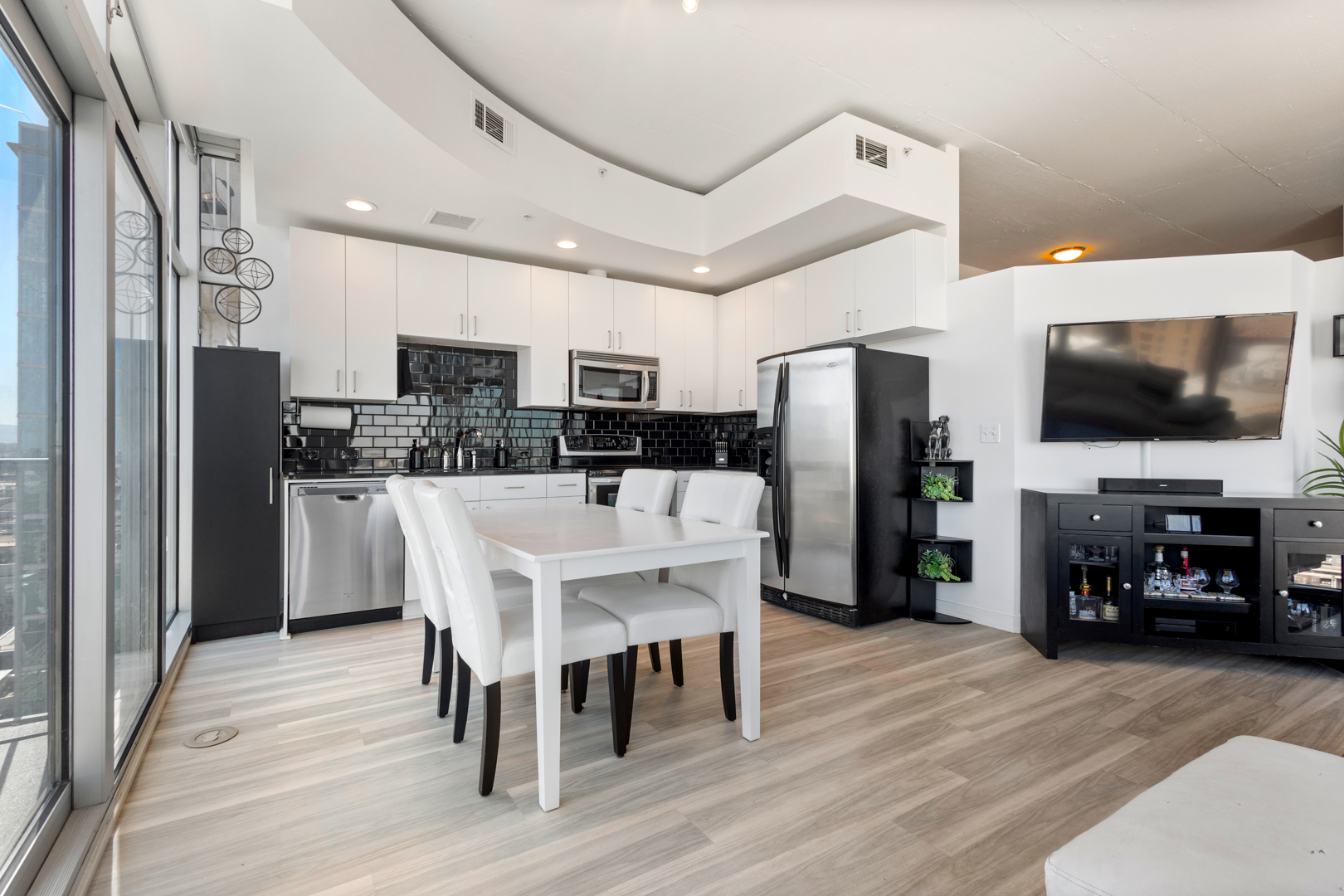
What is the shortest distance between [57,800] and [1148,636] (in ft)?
13.6

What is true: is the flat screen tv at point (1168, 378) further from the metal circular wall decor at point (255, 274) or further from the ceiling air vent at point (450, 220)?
the metal circular wall decor at point (255, 274)

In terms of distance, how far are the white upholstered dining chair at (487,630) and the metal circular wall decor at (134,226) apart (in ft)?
4.47

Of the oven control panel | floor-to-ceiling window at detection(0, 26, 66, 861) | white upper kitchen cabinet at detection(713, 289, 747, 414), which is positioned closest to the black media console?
white upper kitchen cabinet at detection(713, 289, 747, 414)

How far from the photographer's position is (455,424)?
4.69 m

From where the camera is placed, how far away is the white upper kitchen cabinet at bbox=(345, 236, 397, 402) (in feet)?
13.3

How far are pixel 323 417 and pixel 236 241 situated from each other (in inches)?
47.0

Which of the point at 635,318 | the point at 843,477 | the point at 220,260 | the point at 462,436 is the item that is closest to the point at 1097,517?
the point at 843,477

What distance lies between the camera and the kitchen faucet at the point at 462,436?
15.2 ft

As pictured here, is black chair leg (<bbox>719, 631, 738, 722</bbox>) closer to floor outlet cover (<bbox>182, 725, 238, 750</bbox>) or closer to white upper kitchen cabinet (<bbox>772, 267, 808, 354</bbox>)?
floor outlet cover (<bbox>182, 725, 238, 750</bbox>)

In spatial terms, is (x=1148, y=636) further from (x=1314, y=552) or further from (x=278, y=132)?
(x=278, y=132)

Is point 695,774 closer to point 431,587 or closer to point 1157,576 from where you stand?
point 431,587

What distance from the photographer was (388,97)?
Result: 2.64m

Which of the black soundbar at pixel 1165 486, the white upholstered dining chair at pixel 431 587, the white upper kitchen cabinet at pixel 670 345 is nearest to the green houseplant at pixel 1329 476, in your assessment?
the black soundbar at pixel 1165 486

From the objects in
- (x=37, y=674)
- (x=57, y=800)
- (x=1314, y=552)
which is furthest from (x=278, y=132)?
(x=1314, y=552)
